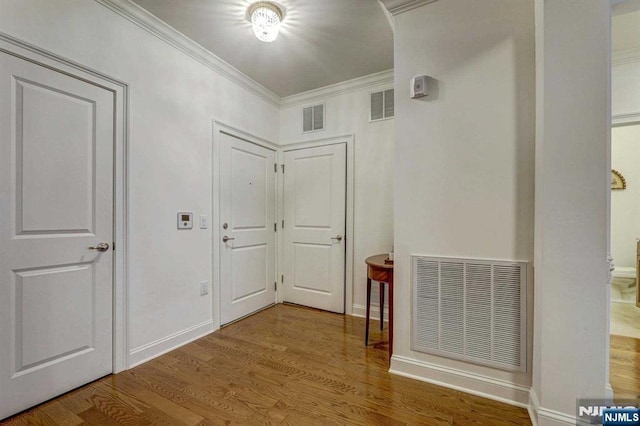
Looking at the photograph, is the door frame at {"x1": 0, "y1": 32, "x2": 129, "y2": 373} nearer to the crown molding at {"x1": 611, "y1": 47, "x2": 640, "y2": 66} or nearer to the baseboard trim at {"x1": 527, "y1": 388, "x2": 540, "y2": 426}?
the baseboard trim at {"x1": 527, "y1": 388, "x2": 540, "y2": 426}

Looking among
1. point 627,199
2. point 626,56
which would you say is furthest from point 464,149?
point 627,199

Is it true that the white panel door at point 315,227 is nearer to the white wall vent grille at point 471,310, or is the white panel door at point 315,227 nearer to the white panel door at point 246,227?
the white panel door at point 246,227

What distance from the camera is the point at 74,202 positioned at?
1789 millimetres

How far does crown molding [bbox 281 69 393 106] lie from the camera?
296 cm

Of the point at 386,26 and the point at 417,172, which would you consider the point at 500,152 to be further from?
the point at 386,26

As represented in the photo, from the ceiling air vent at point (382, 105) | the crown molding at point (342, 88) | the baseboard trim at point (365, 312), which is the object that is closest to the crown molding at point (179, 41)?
the crown molding at point (342, 88)

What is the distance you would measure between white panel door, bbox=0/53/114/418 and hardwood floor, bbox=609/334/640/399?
3349 mm

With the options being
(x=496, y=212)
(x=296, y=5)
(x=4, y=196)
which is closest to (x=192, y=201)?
(x=4, y=196)

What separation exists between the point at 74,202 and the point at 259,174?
180 cm

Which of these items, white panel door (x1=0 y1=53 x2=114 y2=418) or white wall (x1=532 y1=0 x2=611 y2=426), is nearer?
white wall (x1=532 y1=0 x2=611 y2=426)

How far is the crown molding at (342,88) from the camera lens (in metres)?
2.96

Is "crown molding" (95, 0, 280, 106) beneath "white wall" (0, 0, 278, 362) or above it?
above

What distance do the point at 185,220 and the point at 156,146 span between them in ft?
2.15

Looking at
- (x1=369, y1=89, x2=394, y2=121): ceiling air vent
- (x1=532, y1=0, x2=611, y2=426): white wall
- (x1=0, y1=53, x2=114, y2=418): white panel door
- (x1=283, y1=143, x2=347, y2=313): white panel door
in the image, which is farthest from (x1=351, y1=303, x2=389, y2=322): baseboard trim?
(x1=0, y1=53, x2=114, y2=418): white panel door
